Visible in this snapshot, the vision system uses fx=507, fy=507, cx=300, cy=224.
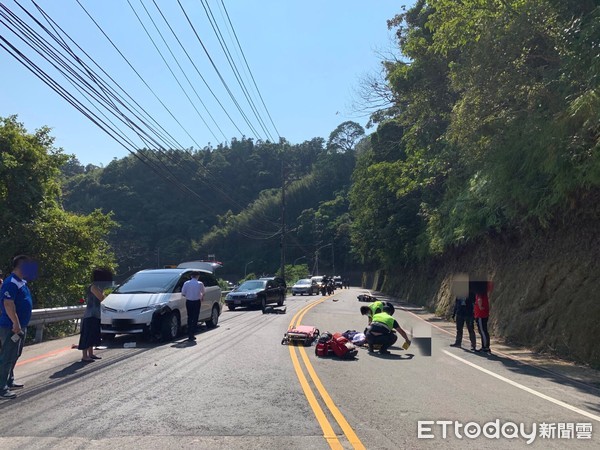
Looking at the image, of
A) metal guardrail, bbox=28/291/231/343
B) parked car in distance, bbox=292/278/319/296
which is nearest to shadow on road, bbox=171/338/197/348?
metal guardrail, bbox=28/291/231/343

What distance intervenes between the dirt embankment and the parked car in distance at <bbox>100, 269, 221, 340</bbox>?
29.1 ft

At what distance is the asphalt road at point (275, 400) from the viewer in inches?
209

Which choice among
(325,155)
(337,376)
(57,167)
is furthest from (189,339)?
(325,155)

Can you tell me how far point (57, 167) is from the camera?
20203mm

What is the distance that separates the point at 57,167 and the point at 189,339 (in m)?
11.6

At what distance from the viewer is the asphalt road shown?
5.32 m

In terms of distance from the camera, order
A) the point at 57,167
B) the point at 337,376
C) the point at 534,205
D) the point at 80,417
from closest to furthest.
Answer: the point at 80,417
the point at 337,376
the point at 534,205
the point at 57,167

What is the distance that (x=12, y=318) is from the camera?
705 cm

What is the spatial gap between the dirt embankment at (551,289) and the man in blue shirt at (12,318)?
1021 cm

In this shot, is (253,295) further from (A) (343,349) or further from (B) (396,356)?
(A) (343,349)

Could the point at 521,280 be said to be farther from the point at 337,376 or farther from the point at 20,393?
the point at 20,393

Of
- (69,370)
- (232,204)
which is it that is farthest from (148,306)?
(232,204)

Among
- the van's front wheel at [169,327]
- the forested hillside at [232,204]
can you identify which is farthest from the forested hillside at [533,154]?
the forested hillside at [232,204]

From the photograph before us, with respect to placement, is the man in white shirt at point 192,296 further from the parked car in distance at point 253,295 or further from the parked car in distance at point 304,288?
the parked car in distance at point 304,288
